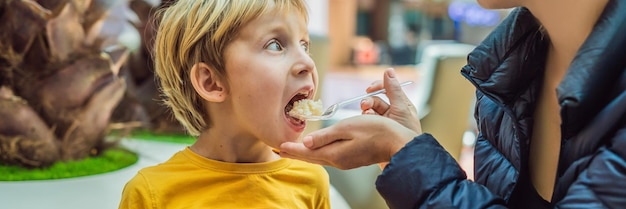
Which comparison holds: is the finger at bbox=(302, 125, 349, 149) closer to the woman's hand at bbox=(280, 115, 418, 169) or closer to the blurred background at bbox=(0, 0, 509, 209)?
the woman's hand at bbox=(280, 115, 418, 169)

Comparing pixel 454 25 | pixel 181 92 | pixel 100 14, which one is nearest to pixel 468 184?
pixel 181 92

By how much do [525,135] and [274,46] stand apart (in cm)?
41

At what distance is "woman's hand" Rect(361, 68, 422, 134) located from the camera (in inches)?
42.0

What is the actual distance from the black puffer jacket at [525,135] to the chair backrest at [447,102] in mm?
1491

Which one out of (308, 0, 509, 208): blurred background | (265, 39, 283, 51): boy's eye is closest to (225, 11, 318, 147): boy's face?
(265, 39, 283, 51): boy's eye

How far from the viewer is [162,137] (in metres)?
2.33

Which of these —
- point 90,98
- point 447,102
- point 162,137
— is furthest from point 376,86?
point 447,102

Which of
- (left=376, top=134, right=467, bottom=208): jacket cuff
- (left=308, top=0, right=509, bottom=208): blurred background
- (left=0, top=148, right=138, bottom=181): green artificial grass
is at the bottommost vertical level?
(left=308, top=0, right=509, bottom=208): blurred background

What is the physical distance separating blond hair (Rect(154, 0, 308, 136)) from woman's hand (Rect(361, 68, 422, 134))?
7.3 inches

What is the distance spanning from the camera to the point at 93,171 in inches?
68.4

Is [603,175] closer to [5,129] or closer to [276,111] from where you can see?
[276,111]

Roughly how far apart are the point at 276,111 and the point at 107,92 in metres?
0.91

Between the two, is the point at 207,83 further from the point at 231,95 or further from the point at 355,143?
the point at 355,143

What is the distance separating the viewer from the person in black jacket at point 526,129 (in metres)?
0.81
